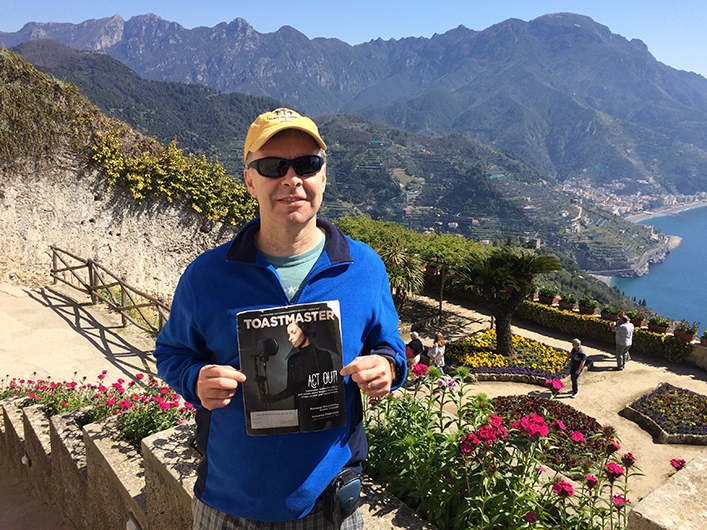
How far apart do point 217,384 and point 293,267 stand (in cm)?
45

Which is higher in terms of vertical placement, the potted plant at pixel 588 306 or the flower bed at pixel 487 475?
the flower bed at pixel 487 475

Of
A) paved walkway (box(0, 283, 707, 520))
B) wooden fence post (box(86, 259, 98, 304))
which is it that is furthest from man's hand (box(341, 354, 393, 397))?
wooden fence post (box(86, 259, 98, 304))

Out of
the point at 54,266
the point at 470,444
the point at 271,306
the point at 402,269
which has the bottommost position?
the point at 402,269

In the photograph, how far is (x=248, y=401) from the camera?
50.4 inches

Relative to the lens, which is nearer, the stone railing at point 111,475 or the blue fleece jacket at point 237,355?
the blue fleece jacket at point 237,355

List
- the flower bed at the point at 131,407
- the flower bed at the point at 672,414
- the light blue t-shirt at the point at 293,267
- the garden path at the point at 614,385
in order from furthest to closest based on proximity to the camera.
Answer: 1. the flower bed at the point at 672,414
2. the garden path at the point at 614,385
3. the flower bed at the point at 131,407
4. the light blue t-shirt at the point at 293,267

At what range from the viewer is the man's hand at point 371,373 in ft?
4.26

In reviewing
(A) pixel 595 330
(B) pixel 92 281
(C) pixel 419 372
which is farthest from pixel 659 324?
(B) pixel 92 281

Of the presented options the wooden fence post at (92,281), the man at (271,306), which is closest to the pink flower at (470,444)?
the man at (271,306)

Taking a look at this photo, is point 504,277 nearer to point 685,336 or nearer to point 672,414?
point 672,414

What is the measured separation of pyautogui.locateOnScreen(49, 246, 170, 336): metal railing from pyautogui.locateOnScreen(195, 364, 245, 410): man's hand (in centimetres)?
672

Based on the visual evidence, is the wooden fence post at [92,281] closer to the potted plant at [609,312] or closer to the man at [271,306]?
the man at [271,306]

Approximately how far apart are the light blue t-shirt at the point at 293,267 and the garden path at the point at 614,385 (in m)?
6.35

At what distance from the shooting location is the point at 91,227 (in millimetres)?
10562
